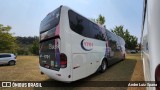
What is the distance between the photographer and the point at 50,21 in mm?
7727

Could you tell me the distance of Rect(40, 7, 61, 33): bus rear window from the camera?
282 inches

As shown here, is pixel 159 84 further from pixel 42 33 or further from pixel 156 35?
pixel 42 33

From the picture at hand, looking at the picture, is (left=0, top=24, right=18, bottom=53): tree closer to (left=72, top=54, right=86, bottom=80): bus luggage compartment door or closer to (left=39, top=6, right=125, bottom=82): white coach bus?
(left=39, top=6, right=125, bottom=82): white coach bus

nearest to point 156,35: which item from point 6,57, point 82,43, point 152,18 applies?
point 152,18

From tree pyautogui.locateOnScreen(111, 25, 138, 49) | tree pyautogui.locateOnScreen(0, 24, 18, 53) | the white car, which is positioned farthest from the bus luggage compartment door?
tree pyautogui.locateOnScreen(111, 25, 138, 49)

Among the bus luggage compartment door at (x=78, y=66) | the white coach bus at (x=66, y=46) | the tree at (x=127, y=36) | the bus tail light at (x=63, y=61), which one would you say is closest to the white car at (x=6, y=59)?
the white coach bus at (x=66, y=46)

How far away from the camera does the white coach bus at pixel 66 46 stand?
6594 millimetres

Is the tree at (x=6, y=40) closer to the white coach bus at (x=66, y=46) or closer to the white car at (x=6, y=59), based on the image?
the white car at (x=6, y=59)

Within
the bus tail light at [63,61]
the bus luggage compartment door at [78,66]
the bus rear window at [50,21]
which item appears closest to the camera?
the bus tail light at [63,61]

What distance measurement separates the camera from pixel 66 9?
702cm

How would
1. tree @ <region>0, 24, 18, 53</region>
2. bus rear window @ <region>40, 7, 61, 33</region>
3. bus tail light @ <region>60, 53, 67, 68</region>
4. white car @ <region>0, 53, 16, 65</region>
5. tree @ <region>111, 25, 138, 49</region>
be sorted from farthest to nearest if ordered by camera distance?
tree @ <region>111, 25, 138, 49</region>
tree @ <region>0, 24, 18, 53</region>
white car @ <region>0, 53, 16, 65</region>
bus rear window @ <region>40, 7, 61, 33</region>
bus tail light @ <region>60, 53, 67, 68</region>

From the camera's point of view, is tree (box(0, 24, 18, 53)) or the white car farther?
tree (box(0, 24, 18, 53))

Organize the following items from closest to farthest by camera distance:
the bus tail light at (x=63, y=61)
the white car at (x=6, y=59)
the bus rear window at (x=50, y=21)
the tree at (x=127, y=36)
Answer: the bus tail light at (x=63, y=61), the bus rear window at (x=50, y=21), the white car at (x=6, y=59), the tree at (x=127, y=36)

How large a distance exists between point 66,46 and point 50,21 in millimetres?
1786
